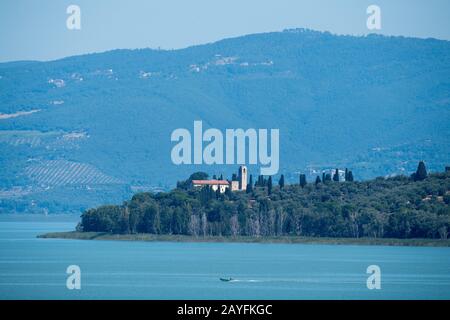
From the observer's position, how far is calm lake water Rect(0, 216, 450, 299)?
198 feet

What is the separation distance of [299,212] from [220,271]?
3525 centimetres

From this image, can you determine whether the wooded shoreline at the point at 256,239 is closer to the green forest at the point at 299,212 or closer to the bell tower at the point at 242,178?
the green forest at the point at 299,212

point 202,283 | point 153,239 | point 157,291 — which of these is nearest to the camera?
point 157,291

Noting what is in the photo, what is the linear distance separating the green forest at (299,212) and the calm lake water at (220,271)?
231 cm

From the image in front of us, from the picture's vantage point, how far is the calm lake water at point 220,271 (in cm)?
6026

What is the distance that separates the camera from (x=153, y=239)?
363 feet

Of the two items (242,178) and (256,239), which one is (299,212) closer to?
(256,239)

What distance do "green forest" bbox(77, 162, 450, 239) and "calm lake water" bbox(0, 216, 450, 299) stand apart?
7.58ft

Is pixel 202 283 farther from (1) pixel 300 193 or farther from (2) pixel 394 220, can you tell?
(1) pixel 300 193

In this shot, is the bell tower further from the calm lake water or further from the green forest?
the calm lake water
